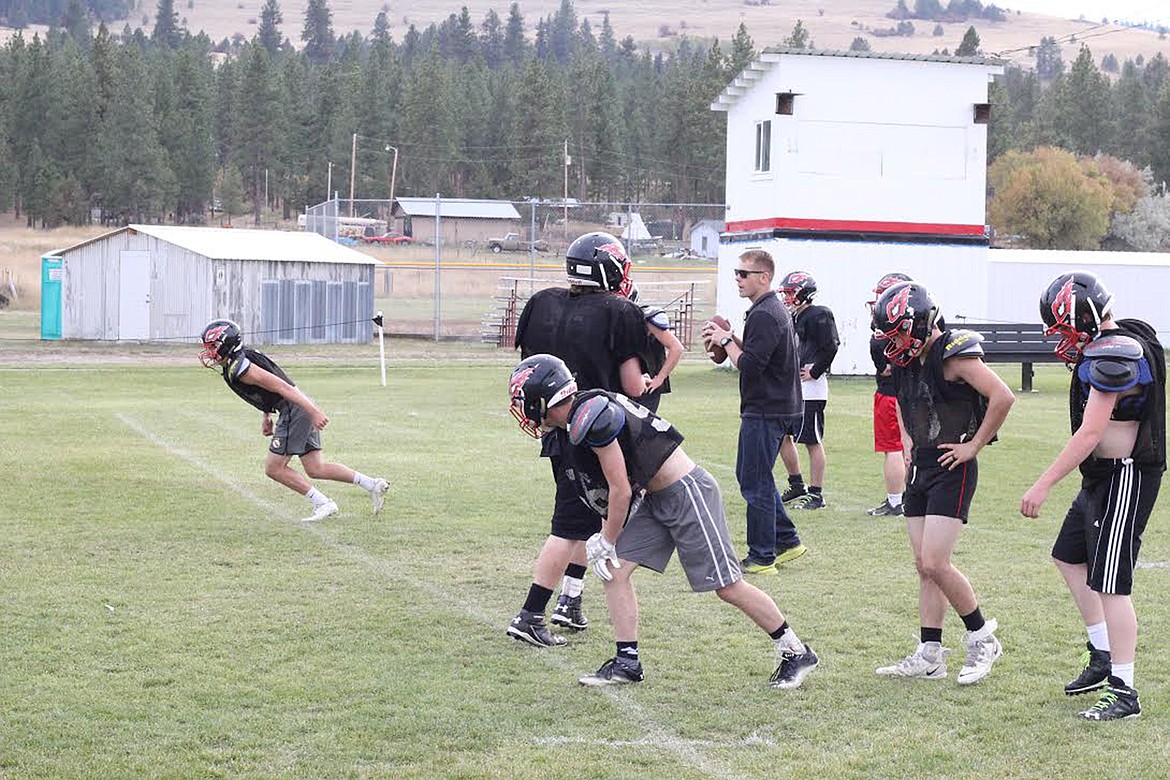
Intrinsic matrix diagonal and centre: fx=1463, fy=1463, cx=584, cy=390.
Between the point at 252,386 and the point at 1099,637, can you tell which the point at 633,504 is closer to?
the point at 1099,637

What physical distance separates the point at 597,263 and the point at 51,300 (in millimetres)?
32881

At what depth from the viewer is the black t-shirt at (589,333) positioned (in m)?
7.31

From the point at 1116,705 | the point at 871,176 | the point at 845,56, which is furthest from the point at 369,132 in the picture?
the point at 1116,705

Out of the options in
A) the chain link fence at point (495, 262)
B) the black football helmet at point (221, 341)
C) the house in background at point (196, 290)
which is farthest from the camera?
the chain link fence at point (495, 262)

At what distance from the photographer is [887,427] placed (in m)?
11.4

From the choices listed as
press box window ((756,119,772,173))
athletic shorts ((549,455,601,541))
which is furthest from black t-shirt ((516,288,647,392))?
press box window ((756,119,772,173))

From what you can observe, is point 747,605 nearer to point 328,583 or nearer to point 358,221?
point 328,583

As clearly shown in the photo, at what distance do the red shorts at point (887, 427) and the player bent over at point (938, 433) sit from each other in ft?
15.7

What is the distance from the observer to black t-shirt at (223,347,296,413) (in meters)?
10.3

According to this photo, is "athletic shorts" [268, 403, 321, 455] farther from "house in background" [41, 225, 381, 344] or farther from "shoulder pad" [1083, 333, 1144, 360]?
"house in background" [41, 225, 381, 344]

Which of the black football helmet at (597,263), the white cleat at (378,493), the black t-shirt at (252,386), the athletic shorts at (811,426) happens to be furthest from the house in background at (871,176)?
the black football helmet at (597,263)

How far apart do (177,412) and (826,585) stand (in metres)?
13.0

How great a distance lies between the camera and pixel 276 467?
10.9 m

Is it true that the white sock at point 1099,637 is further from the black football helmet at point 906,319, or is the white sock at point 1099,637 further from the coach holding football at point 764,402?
the coach holding football at point 764,402
